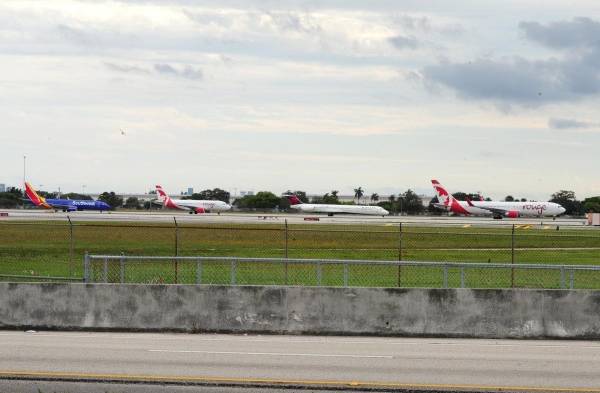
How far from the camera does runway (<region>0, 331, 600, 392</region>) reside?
12.1 m

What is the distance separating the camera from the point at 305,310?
698 inches

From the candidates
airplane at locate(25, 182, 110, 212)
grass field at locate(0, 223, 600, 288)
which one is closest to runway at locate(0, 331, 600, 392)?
grass field at locate(0, 223, 600, 288)

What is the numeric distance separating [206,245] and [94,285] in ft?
84.2

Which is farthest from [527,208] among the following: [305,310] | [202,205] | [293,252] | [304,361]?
[304,361]

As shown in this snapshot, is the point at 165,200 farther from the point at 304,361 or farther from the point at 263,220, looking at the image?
the point at 304,361

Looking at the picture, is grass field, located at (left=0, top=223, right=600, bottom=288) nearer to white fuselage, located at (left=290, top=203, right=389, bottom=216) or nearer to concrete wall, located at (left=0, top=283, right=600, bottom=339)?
concrete wall, located at (left=0, top=283, right=600, bottom=339)

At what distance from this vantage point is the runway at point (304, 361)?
12.1m

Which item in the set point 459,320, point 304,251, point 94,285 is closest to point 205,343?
point 94,285

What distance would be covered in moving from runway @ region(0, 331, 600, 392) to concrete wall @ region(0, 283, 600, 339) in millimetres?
395

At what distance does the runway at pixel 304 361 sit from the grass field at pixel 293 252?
758 cm

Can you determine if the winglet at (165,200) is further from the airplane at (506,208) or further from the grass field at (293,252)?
the grass field at (293,252)

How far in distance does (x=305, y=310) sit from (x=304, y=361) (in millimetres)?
3785

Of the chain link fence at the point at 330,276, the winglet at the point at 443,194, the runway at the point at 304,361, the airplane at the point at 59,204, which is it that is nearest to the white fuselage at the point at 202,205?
the airplane at the point at 59,204

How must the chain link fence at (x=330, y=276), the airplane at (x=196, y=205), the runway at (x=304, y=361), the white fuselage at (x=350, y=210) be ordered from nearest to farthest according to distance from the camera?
the runway at (x=304, y=361), the chain link fence at (x=330, y=276), the white fuselage at (x=350, y=210), the airplane at (x=196, y=205)
